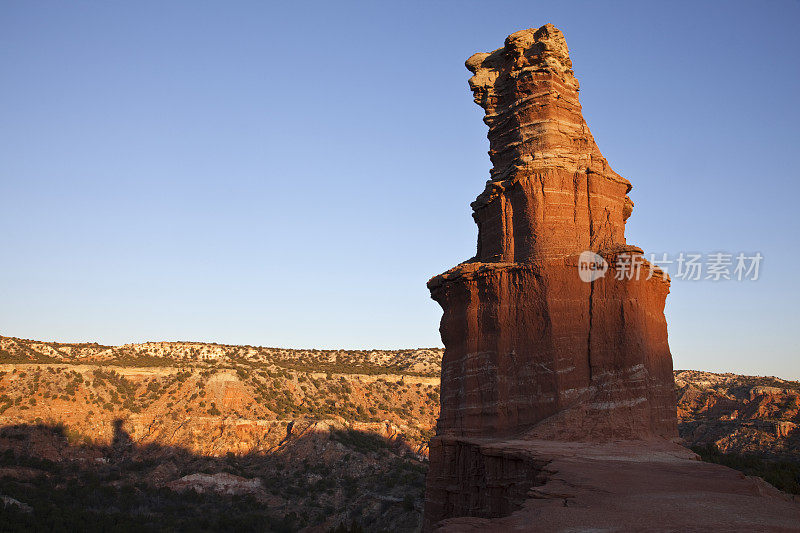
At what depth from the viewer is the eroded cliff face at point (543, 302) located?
50.7 feet

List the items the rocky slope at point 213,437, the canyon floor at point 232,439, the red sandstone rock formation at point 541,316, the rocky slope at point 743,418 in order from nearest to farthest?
the red sandstone rock formation at point 541,316, the canyon floor at point 232,439, the rocky slope at point 213,437, the rocky slope at point 743,418

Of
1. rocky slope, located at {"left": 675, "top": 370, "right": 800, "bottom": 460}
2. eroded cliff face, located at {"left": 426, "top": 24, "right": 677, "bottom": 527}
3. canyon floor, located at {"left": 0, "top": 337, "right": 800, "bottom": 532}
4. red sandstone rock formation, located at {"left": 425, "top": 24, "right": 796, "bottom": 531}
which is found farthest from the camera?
rocky slope, located at {"left": 675, "top": 370, "right": 800, "bottom": 460}

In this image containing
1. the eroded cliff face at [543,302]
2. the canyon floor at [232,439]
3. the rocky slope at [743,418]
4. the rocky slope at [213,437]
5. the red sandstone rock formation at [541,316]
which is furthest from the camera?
the rocky slope at [743,418]

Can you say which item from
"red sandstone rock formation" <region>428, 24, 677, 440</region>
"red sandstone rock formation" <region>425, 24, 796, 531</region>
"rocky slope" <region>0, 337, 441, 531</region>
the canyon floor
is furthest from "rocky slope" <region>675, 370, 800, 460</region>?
"red sandstone rock formation" <region>425, 24, 796, 531</region>

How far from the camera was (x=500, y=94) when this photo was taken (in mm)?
20422

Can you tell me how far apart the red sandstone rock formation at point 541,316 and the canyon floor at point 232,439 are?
33.8ft

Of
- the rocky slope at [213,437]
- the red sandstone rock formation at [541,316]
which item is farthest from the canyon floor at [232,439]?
the red sandstone rock formation at [541,316]

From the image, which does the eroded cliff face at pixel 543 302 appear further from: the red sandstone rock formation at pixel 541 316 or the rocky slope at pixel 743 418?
the rocky slope at pixel 743 418

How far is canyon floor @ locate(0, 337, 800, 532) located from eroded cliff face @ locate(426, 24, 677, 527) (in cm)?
1014

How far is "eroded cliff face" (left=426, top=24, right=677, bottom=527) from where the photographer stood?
1546 centimetres

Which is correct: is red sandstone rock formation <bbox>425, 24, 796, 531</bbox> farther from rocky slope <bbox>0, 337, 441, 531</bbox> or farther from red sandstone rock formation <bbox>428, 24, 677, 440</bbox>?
rocky slope <bbox>0, 337, 441, 531</bbox>

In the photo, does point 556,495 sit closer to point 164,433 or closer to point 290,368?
point 164,433

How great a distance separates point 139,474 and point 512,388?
115 ft

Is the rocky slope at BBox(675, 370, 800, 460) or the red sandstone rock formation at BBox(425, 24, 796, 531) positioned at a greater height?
the red sandstone rock formation at BBox(425, 24, 796, 531)
